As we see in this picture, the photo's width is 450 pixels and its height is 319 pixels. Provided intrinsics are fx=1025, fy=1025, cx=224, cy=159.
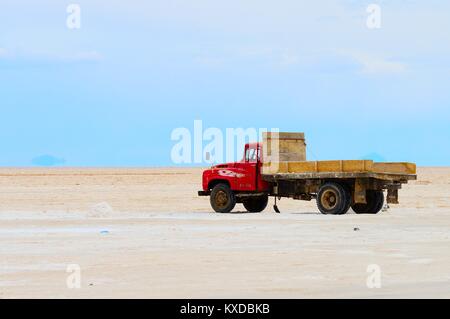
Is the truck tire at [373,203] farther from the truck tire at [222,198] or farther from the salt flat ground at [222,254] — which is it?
the truck tire at [222,198]

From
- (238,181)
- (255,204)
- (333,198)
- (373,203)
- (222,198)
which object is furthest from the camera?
(255,204)

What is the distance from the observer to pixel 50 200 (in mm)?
43656

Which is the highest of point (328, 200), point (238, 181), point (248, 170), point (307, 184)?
point (248, 170)

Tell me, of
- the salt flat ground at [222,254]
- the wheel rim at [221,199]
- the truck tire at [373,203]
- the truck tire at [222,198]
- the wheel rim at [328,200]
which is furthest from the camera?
the wheel rim at [221,199]

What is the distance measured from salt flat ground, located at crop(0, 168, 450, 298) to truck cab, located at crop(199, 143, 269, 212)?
909 mm

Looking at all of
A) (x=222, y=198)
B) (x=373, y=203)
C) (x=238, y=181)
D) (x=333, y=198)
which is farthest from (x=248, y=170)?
(x=373, y=203)

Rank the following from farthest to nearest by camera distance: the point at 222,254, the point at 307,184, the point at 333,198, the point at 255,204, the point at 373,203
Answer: the point at 255,204 → the point at 373,203 → the point at 307,184 → the point at 333,198 → the point at 222,254

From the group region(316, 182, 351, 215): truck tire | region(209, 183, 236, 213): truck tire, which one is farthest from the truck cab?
region(316, 182, 351, 215): truck tire

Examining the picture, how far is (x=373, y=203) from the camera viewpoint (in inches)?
1293

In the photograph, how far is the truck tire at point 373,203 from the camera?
3278cm

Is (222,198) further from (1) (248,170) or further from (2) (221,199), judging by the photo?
(1) (248,170)

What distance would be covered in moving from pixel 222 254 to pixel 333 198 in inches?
550

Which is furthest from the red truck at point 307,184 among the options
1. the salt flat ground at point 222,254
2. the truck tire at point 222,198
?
the salt flat ground at point 222,254
